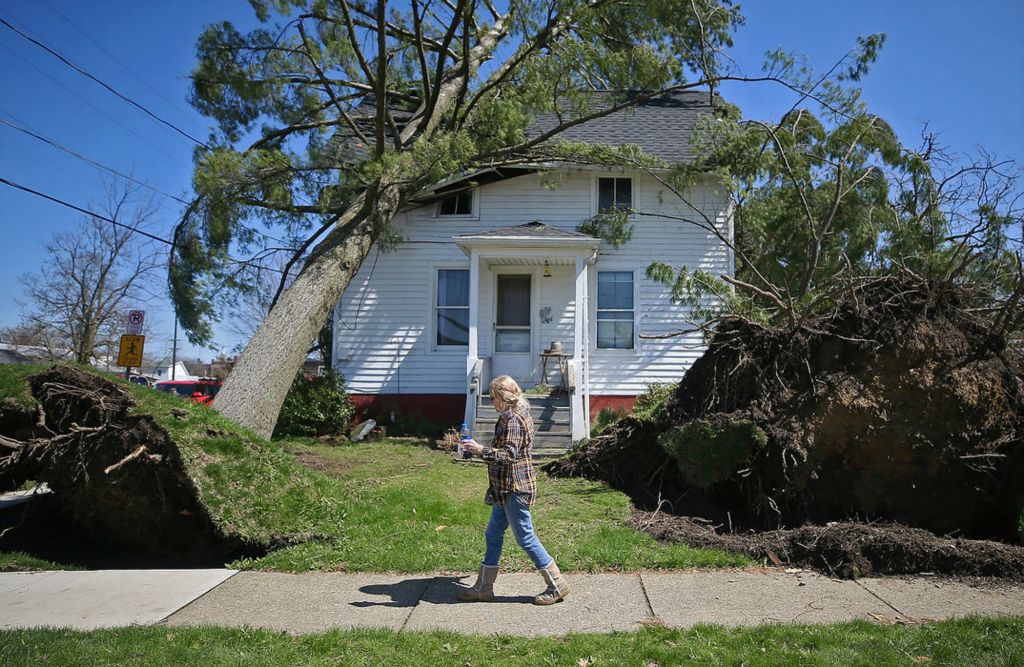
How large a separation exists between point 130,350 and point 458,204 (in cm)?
737

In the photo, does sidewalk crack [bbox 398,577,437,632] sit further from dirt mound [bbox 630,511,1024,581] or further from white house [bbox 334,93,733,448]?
white house [bbox 334,93,733,448]

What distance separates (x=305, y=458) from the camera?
413 inches

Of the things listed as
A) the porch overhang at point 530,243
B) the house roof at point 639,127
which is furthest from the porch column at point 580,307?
the house roof at point 639,127

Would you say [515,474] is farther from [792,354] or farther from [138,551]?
[138,551]

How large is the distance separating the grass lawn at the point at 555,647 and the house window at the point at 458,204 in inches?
472

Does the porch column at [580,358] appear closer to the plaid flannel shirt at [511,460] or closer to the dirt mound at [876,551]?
the dirt mound at [876,551]

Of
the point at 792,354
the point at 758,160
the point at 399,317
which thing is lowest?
the point at 792,354

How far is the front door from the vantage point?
14.5m

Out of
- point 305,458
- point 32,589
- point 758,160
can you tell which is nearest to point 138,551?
point 32,589

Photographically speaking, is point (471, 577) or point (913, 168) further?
point (913, 168)

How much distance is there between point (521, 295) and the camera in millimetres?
14906

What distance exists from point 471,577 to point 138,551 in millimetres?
3378

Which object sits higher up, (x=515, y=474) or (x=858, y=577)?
(x=515, y=474)

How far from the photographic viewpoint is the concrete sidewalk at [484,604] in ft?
14.5
